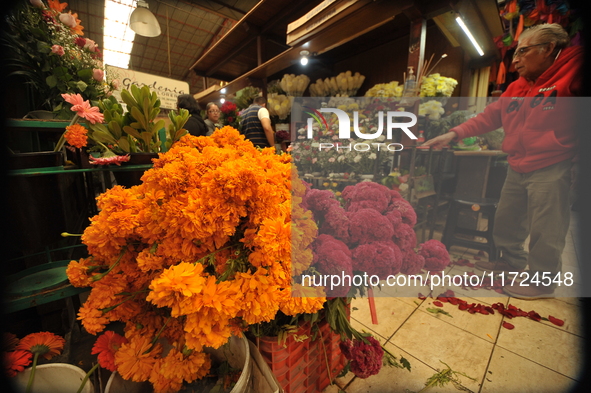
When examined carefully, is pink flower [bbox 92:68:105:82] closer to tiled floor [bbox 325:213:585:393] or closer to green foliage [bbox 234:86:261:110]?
green foliage [bbox 234:86:261:110]

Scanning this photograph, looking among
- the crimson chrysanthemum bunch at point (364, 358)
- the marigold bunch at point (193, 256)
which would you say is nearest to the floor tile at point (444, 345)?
the crimson chrysanthemum bunch at point (364, 358)

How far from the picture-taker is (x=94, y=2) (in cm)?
373

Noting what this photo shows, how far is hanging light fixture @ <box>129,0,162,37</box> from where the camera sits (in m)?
2.85

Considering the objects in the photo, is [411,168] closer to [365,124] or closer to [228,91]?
[365,124]

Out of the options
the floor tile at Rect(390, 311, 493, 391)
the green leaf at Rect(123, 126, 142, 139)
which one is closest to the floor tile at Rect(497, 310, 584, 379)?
the floor tile at Rect(390, 311, 493, 391)

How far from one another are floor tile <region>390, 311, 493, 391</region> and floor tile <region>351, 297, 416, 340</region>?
1.4 inches

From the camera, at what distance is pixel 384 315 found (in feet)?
3.67

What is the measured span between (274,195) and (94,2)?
19.1 ft

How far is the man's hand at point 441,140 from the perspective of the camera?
84cm

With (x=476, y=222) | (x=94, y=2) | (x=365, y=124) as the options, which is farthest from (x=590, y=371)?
(x=94, y=2)

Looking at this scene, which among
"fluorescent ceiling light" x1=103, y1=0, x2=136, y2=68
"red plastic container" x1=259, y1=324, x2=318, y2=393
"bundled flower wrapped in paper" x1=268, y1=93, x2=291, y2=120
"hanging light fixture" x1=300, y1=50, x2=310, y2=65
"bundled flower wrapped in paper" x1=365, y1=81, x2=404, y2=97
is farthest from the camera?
"fluorescent ceiling light" x1=103, y1=0, x2=136, y2=68

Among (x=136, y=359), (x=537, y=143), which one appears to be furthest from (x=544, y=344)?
(x=136, y=359)

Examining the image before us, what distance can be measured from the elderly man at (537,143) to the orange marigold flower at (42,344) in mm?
1302

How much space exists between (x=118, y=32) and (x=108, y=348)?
7.61 metres
